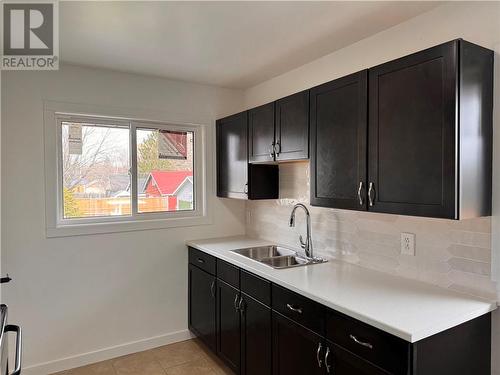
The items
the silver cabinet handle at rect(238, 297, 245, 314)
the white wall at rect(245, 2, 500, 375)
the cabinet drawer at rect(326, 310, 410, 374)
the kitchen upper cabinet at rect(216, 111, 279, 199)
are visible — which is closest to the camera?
the cabinet drawer at rect(326, 310, 410, 374)

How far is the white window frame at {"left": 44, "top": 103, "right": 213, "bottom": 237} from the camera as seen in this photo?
2.64 metres

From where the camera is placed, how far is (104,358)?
9.39 feet

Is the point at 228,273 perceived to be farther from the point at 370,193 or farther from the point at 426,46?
the point at 426,46

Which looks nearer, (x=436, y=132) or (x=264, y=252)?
(x=436, y=132)

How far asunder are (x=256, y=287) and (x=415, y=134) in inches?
52.2

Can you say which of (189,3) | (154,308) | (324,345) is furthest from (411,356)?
(154,308)

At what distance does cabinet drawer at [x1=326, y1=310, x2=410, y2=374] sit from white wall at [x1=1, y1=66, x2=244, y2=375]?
74.9 inches

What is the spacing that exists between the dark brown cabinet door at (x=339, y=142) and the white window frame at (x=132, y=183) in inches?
57.4

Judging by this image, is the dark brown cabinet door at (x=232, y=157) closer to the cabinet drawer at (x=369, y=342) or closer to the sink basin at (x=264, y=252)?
the sink basin at (x=264, y=252)

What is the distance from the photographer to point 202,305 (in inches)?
117

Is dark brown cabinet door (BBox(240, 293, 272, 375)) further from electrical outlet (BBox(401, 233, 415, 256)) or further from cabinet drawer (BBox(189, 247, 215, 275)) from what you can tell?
electrical outlet (BBox(401, 233, 415, 256))

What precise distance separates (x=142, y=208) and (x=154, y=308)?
36.1 inches

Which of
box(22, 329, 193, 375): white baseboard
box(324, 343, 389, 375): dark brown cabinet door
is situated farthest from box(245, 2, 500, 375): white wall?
box(22, 329, 193, 375): white baseboard

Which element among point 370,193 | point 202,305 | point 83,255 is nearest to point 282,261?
point 202,305
